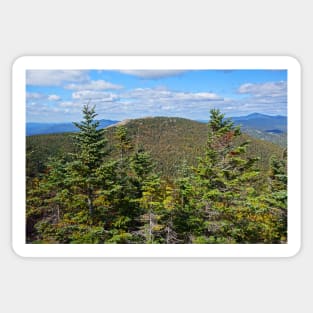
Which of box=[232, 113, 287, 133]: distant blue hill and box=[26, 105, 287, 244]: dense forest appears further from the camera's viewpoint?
box=[26, 105, 287, 244]: dense forest

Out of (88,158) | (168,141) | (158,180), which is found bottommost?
(158,180)

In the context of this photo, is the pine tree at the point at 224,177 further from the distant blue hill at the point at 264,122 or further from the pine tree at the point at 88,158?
the pine tree at the point at 88,158

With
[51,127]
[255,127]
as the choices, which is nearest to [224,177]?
[255,127]

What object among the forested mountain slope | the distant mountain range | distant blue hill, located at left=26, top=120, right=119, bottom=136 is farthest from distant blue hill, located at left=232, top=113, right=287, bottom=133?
distant blue hill, located at left=26, top=120, right=119, bottom=136

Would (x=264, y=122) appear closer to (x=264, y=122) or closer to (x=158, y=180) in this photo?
(x=264, y=122)

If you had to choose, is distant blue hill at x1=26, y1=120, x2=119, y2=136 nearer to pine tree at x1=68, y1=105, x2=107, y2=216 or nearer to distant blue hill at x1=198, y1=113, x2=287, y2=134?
pine tree at x1=68, y1=105, x2=107, y2=216

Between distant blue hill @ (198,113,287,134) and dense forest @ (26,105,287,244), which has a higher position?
distant blue hill @ (198,113,287,134)

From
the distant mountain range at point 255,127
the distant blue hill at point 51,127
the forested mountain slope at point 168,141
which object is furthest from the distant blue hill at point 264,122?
the distant blue hill at point 51,127
